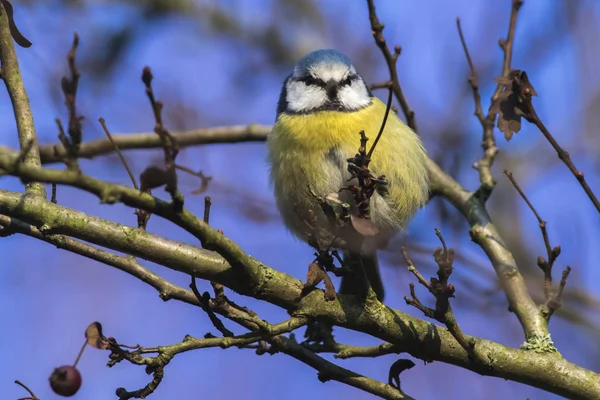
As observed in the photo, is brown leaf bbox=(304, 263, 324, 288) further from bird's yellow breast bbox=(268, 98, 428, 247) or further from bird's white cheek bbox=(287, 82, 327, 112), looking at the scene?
bird's white cheek bbox=(287, 82, 327, 112)

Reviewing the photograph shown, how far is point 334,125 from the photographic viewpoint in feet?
10.8

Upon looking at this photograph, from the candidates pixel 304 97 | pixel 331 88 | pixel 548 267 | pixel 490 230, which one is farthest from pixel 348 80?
pixel 548 267

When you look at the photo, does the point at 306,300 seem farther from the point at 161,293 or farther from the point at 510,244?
the point at 510,244

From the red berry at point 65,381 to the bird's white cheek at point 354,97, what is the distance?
78.4 inches

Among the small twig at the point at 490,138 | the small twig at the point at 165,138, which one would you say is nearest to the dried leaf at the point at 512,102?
the small twig at the point at 490,138

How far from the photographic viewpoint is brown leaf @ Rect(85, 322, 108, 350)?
6.35 feet

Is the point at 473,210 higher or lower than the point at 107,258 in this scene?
higher

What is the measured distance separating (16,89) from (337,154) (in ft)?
4.55

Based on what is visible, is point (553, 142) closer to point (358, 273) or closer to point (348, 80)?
point (358, 273)

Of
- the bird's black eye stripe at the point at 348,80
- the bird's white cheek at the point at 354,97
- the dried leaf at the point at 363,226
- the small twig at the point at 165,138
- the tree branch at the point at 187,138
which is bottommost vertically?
the small twig at the point at 165,138

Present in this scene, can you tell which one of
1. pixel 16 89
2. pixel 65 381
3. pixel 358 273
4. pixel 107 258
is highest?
pixel 16 89

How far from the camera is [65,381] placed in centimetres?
192

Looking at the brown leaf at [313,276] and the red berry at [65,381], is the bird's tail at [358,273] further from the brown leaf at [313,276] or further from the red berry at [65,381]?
the red berry at [65,381]

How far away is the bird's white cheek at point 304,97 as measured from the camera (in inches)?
139
